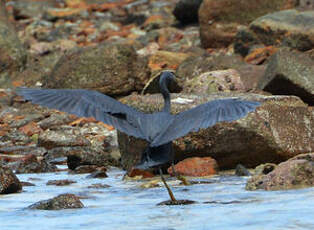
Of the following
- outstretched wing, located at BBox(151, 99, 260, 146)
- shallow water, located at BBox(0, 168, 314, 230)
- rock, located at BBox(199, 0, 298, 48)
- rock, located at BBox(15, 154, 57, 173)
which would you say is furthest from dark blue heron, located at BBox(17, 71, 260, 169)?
rock, located at BBox(199, 0, 298, 48)

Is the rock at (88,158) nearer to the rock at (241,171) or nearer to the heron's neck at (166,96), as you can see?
the rock at (241,171)

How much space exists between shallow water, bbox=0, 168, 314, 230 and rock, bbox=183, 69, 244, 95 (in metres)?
4.73

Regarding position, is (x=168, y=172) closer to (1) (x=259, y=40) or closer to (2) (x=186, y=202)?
(2) (x=186, y=202)

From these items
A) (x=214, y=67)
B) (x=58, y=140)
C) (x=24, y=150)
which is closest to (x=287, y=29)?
(x=214, y=67)

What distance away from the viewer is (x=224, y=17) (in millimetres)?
19906

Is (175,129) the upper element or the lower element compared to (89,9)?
upper

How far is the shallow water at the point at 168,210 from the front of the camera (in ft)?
15.4

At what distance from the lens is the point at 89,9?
112 ft

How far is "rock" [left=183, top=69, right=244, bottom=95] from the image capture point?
11867 mm

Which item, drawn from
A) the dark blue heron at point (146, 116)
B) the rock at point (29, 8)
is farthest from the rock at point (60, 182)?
the rock at point (29, 8)

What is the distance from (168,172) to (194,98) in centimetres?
93

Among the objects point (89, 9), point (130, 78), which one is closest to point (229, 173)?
point (130, 78)

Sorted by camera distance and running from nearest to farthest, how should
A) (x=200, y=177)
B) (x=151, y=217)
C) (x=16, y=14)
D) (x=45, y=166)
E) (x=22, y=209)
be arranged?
1. (x=151, y=217)
2. (x=22, y=209)
3. (x=200, y=177)
4. (x=45, y=166)
5. (x=16, y=14)

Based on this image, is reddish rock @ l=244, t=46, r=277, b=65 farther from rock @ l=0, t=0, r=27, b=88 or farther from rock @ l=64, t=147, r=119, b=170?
rock @ l=64, t=147, r=119, b=170
